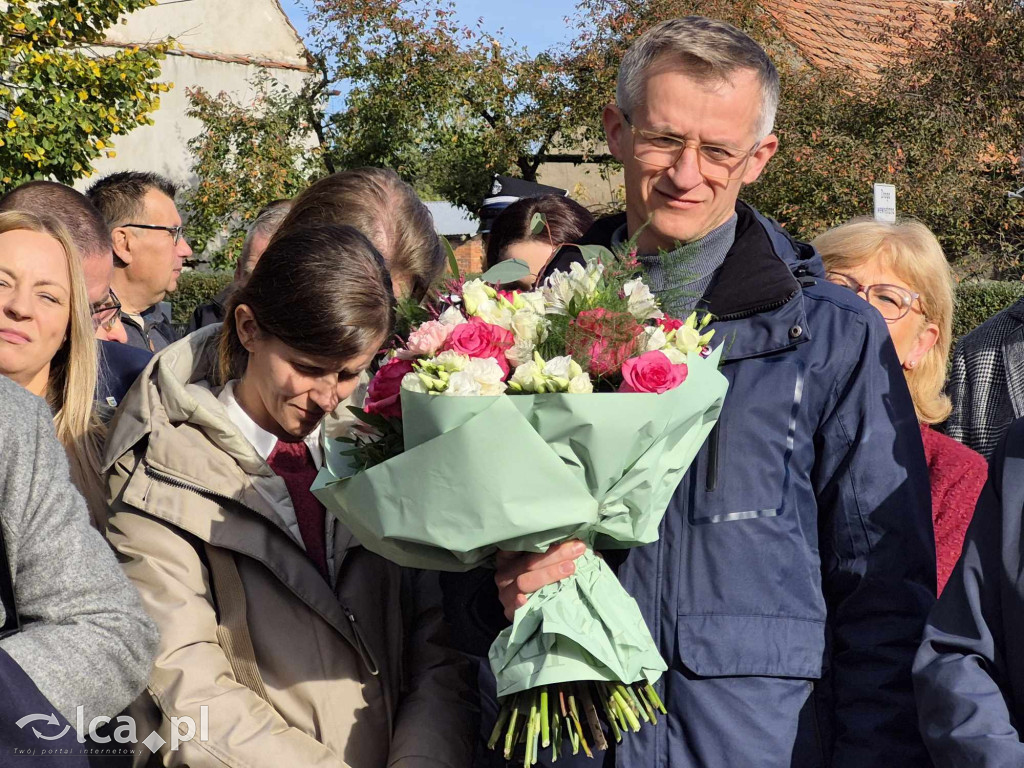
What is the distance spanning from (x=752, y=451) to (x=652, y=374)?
34 cm

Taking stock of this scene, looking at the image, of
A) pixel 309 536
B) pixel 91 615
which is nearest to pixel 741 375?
pixel 309 536

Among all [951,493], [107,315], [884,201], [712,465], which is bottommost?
[951,493]

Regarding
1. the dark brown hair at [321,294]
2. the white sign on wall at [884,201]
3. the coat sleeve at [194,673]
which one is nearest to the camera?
the coat sleeve at [194,673]

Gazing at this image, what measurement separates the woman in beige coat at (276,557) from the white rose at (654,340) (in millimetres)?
809

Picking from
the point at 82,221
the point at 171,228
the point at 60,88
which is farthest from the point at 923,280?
the point at 60,88

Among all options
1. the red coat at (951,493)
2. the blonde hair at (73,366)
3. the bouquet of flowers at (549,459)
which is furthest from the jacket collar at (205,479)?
the red coat at (951,493)

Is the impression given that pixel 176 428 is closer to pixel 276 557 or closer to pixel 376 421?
pixel 276 557

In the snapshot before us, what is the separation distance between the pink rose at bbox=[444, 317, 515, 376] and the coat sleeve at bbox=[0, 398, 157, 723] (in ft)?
2.53

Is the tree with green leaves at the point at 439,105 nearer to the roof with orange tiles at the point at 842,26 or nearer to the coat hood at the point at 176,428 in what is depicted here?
the roof with orange tiles at the point at 842,26

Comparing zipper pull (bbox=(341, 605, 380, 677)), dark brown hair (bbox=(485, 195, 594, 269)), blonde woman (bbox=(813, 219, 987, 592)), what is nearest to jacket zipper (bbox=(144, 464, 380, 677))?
zipper pull (bbox=(341, 605, 380, 677))

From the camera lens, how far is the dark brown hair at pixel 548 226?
4.33 meters

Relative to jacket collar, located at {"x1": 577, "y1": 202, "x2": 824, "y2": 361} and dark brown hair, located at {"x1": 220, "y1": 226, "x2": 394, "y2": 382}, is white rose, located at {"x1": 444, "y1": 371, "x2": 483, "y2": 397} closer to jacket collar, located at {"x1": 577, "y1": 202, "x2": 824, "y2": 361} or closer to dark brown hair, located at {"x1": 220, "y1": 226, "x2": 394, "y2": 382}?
jacket collar, located at {"x1": 577, "y1": 202, "x2": 824, "y2": 361}

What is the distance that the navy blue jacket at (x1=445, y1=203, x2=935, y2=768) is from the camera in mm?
2041

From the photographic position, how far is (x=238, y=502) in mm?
2350
